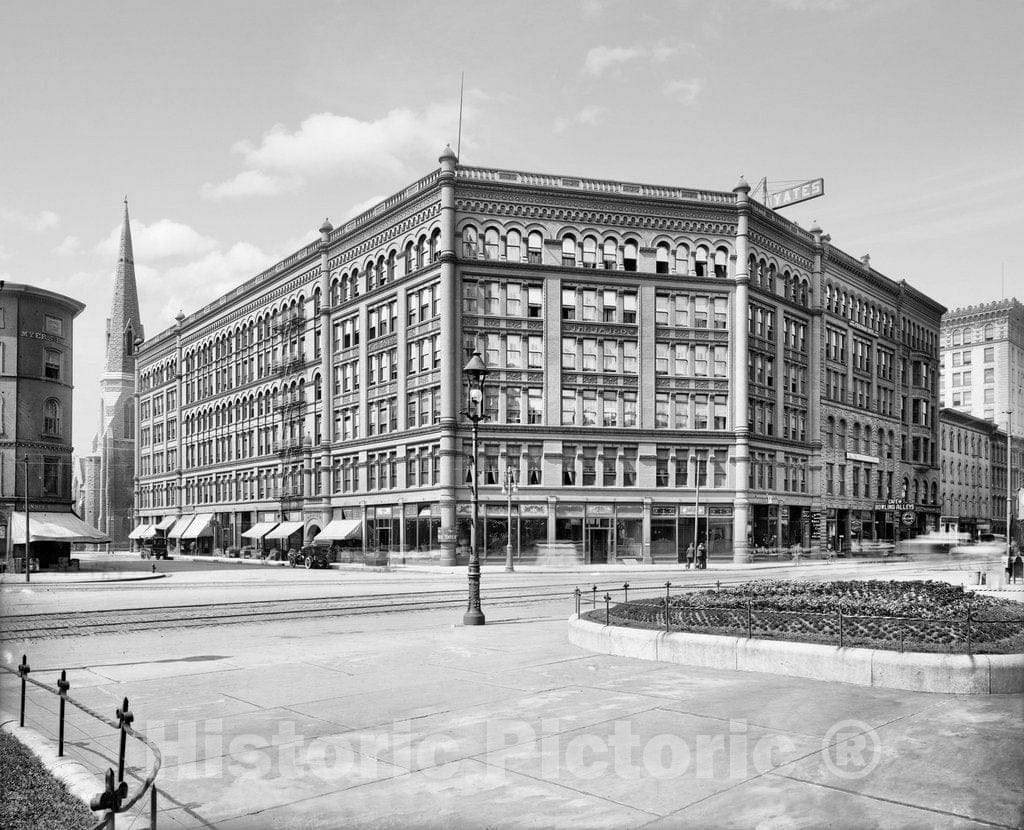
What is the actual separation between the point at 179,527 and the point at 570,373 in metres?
46.1

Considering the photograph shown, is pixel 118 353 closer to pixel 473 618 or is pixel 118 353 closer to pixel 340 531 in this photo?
pixel 473 618

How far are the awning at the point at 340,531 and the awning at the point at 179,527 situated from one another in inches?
1052

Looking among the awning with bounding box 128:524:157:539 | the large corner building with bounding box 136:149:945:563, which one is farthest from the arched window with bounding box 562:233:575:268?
the awning with bounding box 128:524:157:539

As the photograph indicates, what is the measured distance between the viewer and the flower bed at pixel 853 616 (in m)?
12.7

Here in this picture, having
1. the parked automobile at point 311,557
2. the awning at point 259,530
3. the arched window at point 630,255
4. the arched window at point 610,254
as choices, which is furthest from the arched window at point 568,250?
the awning at point 259,530

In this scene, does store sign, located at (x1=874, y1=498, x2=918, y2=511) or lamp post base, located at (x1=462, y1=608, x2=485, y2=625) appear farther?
store sign, located at (x1=874, y1=498, x2=918, y2=511)

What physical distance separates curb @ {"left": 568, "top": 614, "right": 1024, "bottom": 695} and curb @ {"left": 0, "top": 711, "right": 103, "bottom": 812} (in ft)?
28.6

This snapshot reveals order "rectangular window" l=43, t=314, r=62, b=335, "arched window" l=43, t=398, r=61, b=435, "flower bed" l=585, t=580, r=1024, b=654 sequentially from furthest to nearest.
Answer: "flower bed" l=585, t=580, r=1024, b=654
"arched window" l=43, t=398, r=61, b=435
"rectangular window" l=43, t=314, r=62, b=335

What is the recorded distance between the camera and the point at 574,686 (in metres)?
12.5

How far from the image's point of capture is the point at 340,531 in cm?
6100

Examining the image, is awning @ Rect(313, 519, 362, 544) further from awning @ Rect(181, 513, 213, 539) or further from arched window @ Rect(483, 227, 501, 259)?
awning @ Rect(181, 513, 213, 539)

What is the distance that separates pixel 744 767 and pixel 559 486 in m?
46.0

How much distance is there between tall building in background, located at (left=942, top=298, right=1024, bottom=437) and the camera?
7.00 meters

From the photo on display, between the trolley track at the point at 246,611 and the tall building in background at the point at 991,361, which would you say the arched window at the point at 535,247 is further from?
the tall building in background at the point at 991,361
